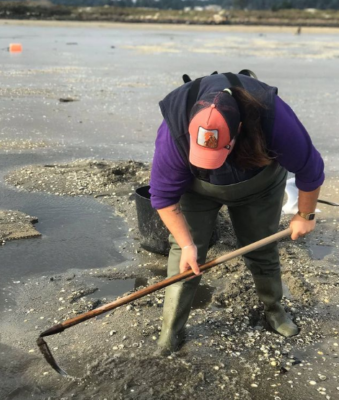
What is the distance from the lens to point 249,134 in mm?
2336

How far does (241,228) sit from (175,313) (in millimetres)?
691

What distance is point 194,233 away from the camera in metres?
3.08

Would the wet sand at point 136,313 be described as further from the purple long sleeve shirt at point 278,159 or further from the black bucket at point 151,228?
the purple long sleeve shirt at point 278,159

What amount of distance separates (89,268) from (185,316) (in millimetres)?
1328

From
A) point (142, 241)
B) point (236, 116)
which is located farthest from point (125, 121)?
point (236, 116)

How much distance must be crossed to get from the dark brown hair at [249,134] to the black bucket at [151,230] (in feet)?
6.80

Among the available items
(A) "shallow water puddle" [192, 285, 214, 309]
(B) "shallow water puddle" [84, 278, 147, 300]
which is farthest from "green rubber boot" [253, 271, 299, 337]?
(B) "shallow water puddle" [84, 278, 147, 300]

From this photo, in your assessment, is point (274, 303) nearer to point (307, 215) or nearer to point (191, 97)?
point (307, 215)

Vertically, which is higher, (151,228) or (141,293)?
(141,293)

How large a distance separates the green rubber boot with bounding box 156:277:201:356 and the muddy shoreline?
0.24ft

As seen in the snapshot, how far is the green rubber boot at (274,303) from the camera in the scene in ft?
11.3

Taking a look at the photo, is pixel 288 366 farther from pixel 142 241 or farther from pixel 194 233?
pixel 142 241

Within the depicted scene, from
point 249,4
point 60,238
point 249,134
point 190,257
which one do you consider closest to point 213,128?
point 249,134

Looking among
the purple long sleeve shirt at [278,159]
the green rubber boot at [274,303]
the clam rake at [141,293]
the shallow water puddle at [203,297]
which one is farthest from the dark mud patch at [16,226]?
the purple long sleeve shirt at [278,159]
